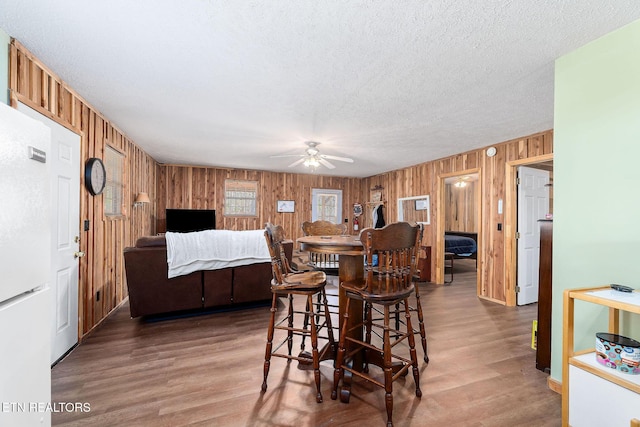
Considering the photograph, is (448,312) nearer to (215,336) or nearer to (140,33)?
(215,336)

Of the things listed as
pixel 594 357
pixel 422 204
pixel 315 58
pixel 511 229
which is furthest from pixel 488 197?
pixel 315 58

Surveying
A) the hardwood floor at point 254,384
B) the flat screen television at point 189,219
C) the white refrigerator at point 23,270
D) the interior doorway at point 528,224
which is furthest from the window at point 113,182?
the interior doorway at point 528,224

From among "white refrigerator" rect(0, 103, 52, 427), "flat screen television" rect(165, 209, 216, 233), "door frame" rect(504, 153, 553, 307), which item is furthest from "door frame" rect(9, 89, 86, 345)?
"door frame" rect(504, 153, 553, 307)

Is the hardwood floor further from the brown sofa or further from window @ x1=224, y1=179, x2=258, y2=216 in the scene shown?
window @ x1=224, y1=179, x2=258, y2=216

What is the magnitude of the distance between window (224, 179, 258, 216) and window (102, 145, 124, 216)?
2.92 meters

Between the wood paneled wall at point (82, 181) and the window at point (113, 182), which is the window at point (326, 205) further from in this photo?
the window at point (113, 182)

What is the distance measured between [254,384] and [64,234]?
6.74 ft

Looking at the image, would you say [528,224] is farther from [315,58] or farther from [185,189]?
[185,189]

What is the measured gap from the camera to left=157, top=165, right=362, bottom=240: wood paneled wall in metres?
6.39

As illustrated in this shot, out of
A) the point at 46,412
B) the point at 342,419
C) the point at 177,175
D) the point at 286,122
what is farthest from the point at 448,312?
the point at 177,175

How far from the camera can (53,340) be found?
2252 mm

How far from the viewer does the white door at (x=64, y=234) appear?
7.48 feet

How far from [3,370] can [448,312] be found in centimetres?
401

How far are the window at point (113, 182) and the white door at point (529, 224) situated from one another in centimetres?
546
